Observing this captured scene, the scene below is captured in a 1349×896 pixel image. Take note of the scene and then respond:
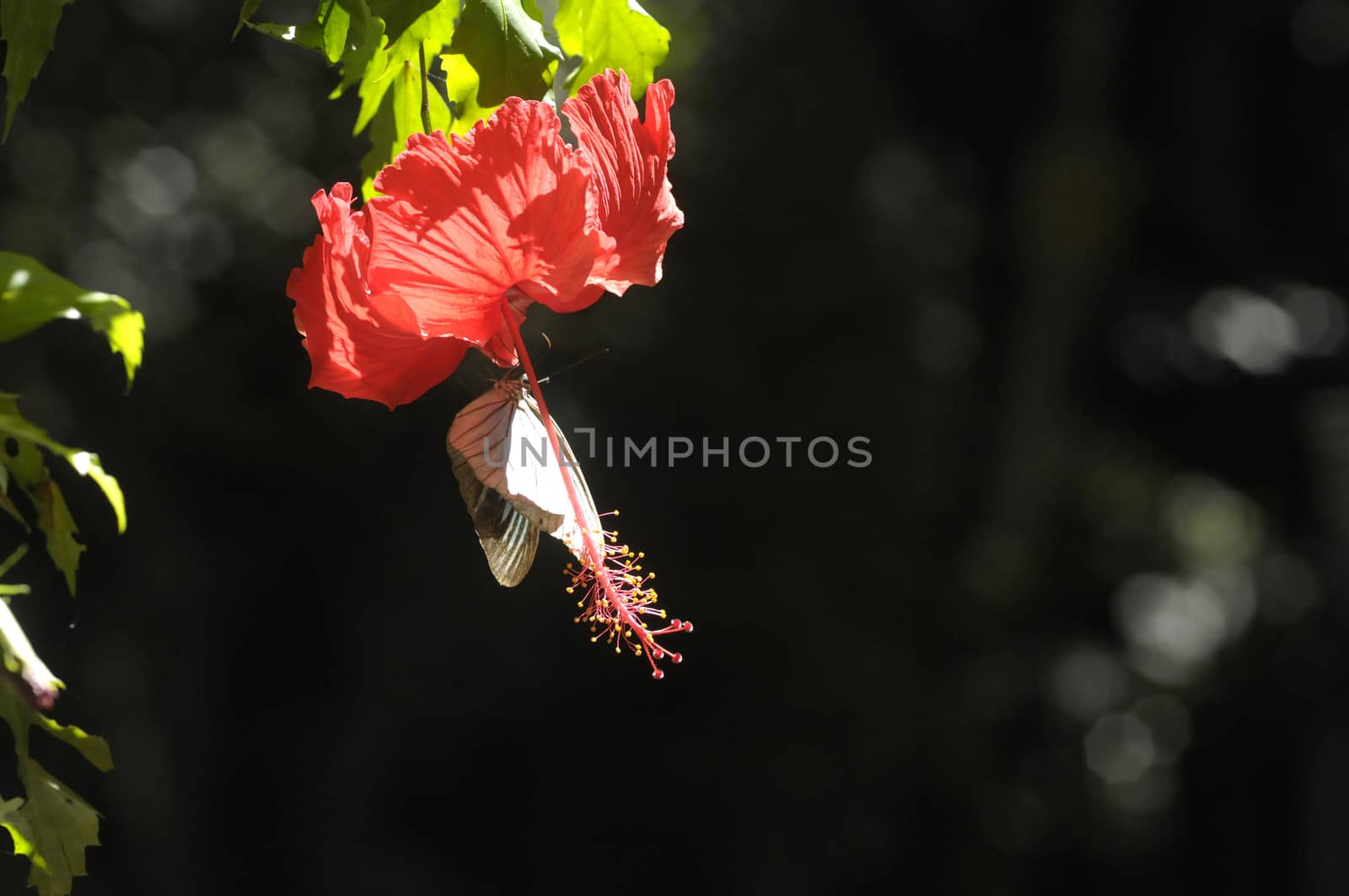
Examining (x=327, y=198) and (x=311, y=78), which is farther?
(x=311, y=78)

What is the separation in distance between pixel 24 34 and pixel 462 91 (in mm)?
307

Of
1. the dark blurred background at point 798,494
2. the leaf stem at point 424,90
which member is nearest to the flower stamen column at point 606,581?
the leaf stem at point 424,90

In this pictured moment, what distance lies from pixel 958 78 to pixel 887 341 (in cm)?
141

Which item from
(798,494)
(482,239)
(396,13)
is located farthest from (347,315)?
(798,494)

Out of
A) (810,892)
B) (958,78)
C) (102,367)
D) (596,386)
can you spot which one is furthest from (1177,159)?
(102,367)

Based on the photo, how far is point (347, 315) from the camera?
3.37 feet

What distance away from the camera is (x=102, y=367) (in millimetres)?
4082

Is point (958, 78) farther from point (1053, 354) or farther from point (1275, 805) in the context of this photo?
point (1275, 805)

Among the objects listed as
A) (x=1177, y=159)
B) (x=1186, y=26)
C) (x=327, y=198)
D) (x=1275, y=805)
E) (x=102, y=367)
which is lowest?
(x=1275, y=805)

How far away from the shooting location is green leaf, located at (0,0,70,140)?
3.07ft

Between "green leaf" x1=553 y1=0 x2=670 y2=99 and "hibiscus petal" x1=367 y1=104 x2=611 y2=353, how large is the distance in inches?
5.7

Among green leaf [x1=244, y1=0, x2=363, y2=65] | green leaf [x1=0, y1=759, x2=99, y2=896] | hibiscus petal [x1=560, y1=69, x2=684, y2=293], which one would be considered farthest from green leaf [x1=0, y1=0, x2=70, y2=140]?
green leaf [x1=0, y1=759, x2=99, y2=896]

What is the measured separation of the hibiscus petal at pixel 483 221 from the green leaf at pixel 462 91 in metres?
0.10

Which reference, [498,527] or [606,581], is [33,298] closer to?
→ [498,527]
